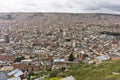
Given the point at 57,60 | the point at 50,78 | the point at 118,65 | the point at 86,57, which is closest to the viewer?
the point at 50,78

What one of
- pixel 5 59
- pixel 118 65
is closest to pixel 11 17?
pixel 5 59

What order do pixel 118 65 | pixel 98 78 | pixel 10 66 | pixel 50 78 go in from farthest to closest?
pixel 10 66 < pixel 118 65 < pixel 50 78 < pixel 98 78

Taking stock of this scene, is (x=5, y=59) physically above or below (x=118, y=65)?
below

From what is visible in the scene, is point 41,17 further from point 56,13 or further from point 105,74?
point 105,74

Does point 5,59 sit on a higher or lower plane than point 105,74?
lower

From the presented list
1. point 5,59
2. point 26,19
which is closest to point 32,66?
point 5,59

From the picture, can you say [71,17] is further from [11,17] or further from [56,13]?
[11,17]

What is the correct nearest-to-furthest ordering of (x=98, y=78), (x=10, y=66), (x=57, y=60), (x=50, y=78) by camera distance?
1. (x=98, y=78)
2. (x=50, y=78)
3. (x=10, y=66)
4. (x=57, y=60)

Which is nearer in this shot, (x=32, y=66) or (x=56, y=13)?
(x=32, y=66)

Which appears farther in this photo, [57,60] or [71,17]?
[71,17]
